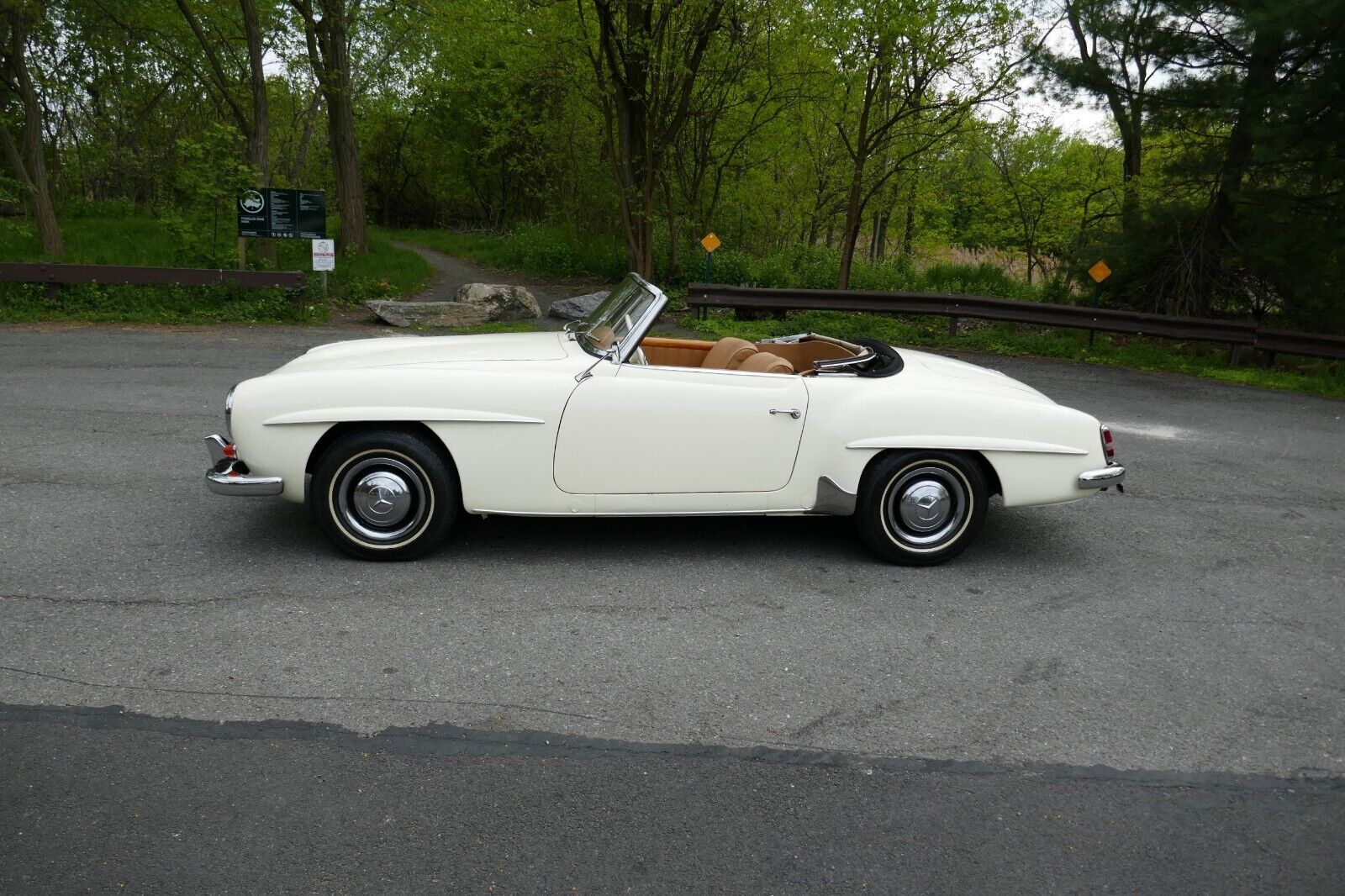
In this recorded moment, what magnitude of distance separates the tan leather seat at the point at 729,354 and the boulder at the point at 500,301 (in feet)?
30.9

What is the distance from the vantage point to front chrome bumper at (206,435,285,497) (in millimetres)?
4551

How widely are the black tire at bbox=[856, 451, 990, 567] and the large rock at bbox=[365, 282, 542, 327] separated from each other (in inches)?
389

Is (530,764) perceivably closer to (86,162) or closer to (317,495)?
(317,495)

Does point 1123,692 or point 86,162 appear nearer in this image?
point 1123,692

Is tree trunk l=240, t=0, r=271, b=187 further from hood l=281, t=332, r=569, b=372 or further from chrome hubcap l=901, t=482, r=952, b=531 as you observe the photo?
chrome hubcap l=901, t=482, r=952, b=531

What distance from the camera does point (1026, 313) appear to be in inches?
547

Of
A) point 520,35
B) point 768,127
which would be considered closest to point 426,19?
point 520,35

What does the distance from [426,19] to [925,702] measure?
2047 centimetres

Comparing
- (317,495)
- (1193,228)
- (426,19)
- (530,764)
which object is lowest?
(530,764)

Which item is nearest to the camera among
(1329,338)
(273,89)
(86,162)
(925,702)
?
(925,702)

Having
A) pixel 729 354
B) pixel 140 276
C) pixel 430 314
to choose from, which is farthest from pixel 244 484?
pixel 140 276

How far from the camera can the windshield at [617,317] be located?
5.02 meters

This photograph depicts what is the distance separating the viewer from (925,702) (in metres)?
3.68

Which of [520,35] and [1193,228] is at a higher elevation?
[520,35]
